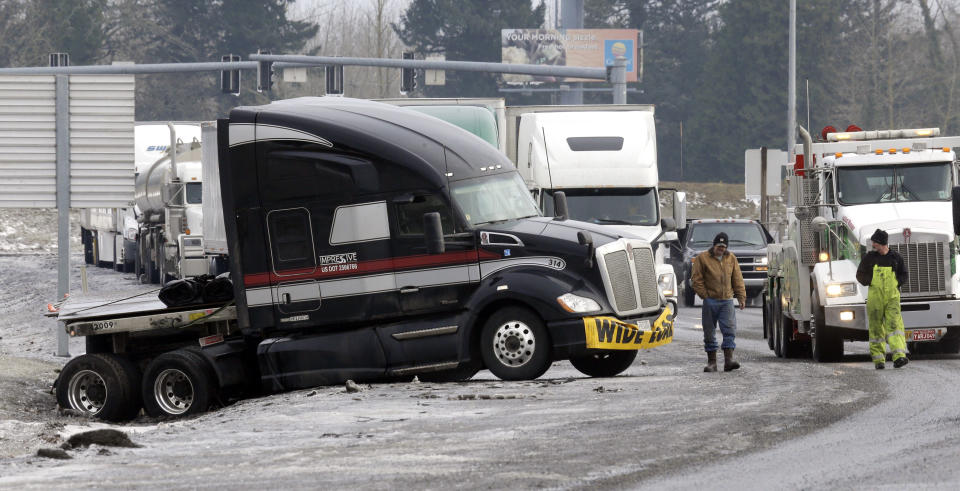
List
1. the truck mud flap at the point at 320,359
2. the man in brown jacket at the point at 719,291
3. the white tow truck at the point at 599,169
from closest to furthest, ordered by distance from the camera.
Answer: the truck mud flap at the point at 320,359, the man in brown jacket at the point at 719,291, the white tow truck at the point at 599,169

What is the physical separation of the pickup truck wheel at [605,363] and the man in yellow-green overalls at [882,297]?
3.10 m

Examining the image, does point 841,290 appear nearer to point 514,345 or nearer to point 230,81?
point 514,345

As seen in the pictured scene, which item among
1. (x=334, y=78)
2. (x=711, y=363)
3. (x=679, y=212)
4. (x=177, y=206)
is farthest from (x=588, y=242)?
(x=334, y=78)

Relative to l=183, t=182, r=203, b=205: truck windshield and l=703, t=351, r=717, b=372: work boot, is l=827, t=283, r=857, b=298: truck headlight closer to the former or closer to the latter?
l=703, t=351, r=717, b=372: work boot

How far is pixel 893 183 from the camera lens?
21250 millimetres

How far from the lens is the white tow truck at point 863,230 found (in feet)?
66.6

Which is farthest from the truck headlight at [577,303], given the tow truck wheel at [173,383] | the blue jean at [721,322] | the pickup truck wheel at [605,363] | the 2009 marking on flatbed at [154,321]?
the tow truck wheel at [173,383]

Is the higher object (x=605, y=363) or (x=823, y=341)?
(x=823, y=341)

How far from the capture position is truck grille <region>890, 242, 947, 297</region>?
2030 cm

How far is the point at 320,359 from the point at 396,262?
130cm

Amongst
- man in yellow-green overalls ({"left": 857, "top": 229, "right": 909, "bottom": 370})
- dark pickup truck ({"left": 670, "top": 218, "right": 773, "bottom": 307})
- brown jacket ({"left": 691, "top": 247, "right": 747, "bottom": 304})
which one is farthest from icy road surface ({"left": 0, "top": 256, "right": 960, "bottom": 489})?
dark pickup truck ({"left": 670, "top": 218, "right": 773, "bottom": 307})

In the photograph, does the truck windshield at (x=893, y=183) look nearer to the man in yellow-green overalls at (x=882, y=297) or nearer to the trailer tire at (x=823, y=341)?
the trailer tire at (x=823, y=341)

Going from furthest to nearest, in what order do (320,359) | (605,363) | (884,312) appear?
(884,312) < (605,363) < (320,359)

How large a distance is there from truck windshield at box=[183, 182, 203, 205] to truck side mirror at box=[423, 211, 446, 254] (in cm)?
2165
